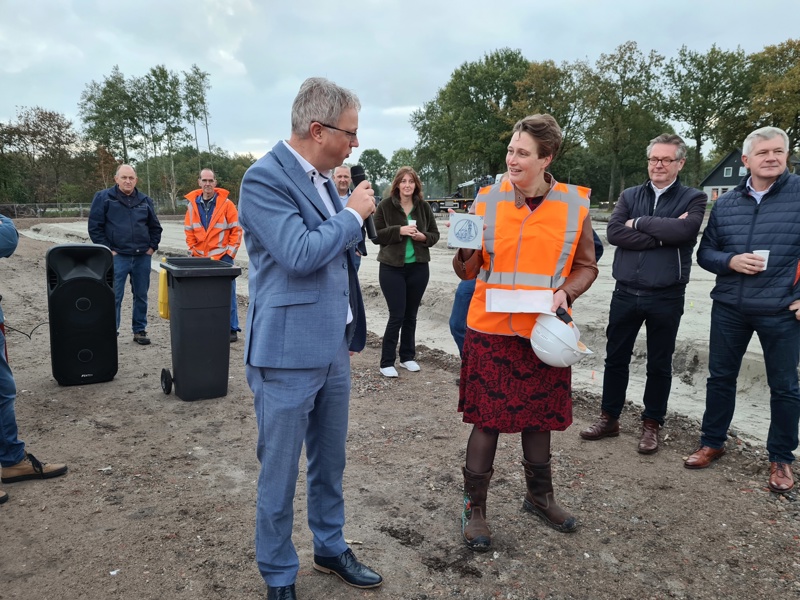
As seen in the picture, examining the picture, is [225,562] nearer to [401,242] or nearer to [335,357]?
[335,357]

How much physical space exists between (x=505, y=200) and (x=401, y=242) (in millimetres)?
2798

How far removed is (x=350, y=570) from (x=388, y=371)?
3350mm

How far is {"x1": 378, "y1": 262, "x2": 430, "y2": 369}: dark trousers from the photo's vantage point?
5688 mm

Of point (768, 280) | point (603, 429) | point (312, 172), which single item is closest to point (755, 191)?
point (768, 280)

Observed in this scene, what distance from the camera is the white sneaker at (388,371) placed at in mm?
5828

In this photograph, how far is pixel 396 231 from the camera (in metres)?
5.47

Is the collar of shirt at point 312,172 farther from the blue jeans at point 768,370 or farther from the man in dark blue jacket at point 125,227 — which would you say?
the man in dark blue jacket at point 125,227

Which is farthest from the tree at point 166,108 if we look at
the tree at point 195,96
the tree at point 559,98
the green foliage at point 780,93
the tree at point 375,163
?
the tree at point 375,163

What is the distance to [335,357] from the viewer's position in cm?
232

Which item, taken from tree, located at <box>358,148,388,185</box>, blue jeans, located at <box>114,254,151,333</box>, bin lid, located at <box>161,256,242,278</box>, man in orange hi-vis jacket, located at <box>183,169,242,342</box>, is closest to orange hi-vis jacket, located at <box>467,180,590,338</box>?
bin lid, located at <box>161,256,242,278</box>

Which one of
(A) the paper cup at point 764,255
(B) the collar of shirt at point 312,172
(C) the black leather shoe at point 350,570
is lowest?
(C) the black leather shoe at point 350,570

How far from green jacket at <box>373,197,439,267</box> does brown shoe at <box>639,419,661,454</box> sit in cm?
254

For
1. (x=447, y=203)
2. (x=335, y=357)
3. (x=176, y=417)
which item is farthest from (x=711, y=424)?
(x=447, y=203)

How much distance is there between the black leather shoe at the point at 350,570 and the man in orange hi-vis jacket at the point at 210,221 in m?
4.77
